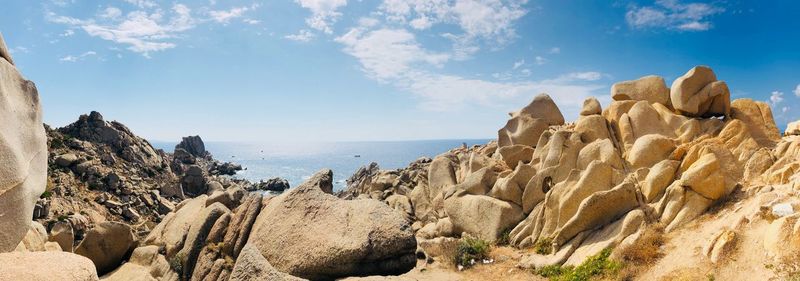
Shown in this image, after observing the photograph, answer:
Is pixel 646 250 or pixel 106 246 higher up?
pixel 106 246

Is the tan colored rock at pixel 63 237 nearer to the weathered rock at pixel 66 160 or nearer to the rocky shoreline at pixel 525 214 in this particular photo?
the rocky shoreline at pixel 525 214

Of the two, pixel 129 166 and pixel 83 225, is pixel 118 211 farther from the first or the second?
pixel 129 166

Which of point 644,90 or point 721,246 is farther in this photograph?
point 644,90

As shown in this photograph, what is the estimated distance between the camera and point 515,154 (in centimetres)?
3466

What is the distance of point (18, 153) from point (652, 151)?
2790 cm

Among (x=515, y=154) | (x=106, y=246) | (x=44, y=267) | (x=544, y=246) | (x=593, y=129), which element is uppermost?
(x=593, y=129)

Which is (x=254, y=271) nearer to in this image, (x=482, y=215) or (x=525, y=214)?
(x=482, y=215)

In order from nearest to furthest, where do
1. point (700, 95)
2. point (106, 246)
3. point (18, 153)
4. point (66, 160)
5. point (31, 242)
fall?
point (18, 153) < point (31, 242) < point (106, 246) < point (700, 95) < point (66, 160)

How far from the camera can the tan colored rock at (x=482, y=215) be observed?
1085 inches

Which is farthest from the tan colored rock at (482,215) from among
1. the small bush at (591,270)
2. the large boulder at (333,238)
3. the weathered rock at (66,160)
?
the weathered rock at (66,160)

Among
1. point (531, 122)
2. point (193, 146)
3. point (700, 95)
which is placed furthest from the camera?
point (193, 146)

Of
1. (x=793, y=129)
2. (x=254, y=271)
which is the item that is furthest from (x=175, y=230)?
(x=793, y=129)

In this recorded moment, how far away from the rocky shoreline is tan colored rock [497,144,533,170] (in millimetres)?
112

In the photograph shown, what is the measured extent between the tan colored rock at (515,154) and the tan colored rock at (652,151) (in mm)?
9582
